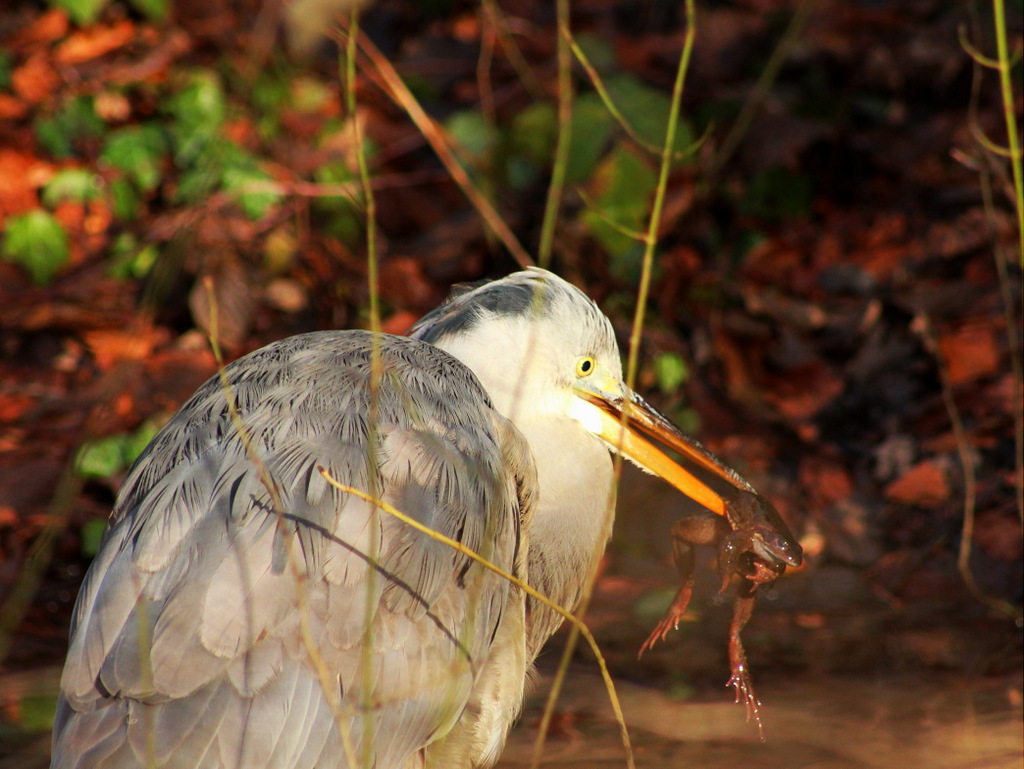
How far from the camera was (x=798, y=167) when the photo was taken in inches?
242

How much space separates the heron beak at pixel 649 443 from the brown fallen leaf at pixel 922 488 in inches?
61.4

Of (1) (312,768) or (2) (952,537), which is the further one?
(2) (952,537)

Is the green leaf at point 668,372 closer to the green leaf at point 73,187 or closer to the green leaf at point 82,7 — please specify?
the green leaf at point 73,187

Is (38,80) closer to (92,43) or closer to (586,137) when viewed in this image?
(92,43)

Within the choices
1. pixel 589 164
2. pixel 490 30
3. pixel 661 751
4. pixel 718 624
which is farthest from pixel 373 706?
pixel 490 30

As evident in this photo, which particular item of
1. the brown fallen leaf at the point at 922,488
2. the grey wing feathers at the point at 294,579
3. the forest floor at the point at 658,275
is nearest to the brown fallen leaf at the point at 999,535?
the forest floor at the point at 658,275

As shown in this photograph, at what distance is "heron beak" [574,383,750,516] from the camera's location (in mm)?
3352

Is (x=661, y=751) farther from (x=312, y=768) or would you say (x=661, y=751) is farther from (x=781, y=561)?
(x=312, y=768)

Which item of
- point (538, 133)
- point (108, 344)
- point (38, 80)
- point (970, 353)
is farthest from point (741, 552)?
point (38, 80)

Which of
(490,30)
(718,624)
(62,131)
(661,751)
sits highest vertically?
(490,30)

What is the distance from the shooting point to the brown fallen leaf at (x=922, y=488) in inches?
181

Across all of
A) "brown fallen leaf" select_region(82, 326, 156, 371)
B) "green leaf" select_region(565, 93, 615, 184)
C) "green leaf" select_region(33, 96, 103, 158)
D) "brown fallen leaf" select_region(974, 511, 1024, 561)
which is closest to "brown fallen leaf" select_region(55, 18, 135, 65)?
"green leaf" select_region(33, 96, 103, 158)

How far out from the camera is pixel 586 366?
3.41 metres

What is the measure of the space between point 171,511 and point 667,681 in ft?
5.91
